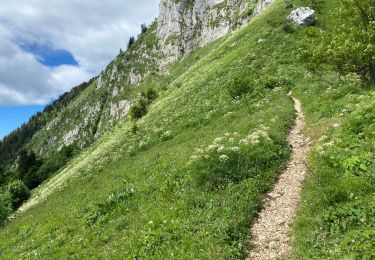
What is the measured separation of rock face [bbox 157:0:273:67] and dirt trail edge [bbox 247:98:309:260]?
70731mm

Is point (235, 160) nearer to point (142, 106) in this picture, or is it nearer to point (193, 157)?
point (193, 157)

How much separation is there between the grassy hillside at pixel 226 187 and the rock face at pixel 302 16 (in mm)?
20640

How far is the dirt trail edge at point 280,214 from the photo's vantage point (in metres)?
11.9

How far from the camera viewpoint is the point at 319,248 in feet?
35.7

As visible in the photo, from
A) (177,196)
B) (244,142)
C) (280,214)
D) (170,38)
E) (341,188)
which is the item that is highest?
(170,38)

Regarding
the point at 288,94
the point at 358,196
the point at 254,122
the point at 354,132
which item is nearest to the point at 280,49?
the point at 288,94

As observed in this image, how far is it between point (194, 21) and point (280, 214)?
121 metres

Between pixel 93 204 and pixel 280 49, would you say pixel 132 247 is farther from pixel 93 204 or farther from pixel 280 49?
pixel 280 49

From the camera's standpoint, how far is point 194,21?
415ft

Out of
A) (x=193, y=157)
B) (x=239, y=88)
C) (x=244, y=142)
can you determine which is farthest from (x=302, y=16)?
(x=193, y=157)

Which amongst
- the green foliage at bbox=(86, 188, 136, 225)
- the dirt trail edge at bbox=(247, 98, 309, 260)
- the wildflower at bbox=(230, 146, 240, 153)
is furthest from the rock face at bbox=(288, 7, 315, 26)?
the green foliage at bbox=(86, 188, 136, 225)

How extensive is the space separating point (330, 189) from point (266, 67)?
92.8 ft

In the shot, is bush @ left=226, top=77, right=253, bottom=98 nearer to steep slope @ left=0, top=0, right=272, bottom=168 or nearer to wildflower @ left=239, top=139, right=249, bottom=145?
wildflower @ left=239, top=139, right=249, bottom=145

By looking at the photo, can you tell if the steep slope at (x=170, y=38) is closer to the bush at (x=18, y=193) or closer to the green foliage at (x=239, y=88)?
the bush at (x=18, y=193)
